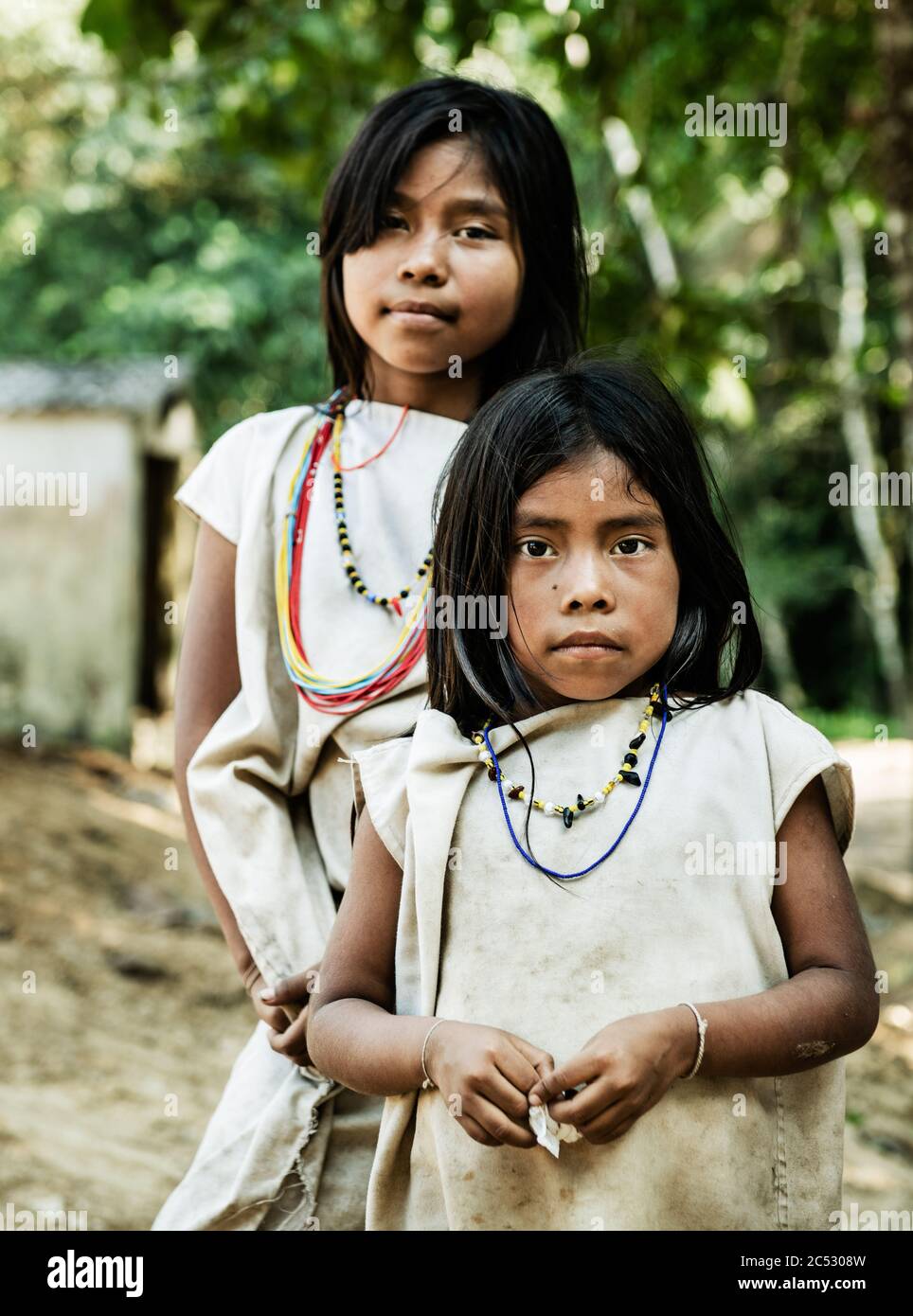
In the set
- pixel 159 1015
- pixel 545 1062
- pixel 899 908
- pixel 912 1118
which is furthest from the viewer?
pixel 899 908

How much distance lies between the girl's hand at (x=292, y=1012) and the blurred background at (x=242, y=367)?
89cm

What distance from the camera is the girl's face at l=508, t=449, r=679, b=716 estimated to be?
1.43 meters

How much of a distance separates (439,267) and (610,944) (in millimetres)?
868

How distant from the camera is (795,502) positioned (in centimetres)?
1561

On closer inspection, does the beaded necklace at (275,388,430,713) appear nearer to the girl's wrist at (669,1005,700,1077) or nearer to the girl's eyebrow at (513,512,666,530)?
the girl's eyebrow at (513,512,666,530)

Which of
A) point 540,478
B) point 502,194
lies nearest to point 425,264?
point 502,194

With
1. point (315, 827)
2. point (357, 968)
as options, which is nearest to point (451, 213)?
point (315, 827)

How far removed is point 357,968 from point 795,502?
48.6 ft

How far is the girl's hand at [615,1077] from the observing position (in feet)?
4.14

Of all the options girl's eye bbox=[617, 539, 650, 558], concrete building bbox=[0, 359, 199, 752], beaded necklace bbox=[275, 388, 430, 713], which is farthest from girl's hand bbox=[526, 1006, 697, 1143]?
concrete building bbox=[0, 359, 199, 752]

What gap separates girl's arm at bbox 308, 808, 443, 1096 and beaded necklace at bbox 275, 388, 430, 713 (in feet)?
0.74

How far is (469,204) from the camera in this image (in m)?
1.77

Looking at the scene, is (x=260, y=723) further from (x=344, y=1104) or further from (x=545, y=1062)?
(x=545, y=1062)

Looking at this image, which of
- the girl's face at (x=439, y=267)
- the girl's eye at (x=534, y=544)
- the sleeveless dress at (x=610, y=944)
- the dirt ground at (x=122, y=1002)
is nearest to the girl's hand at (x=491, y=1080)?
the sleeveless dress at (x=610, y=944)
